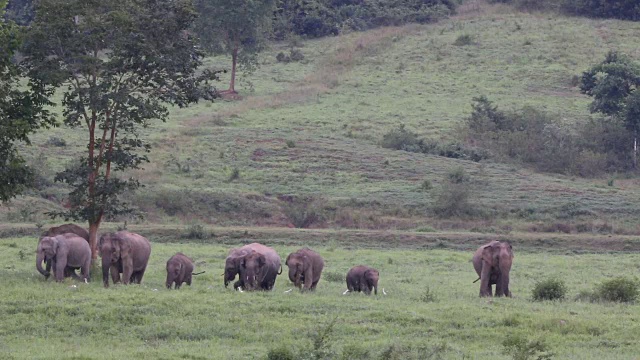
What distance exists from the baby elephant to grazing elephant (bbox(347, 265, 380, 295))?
11.6 feet

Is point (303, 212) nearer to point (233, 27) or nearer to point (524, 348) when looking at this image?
point (233, 27)

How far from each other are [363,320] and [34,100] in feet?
30.3

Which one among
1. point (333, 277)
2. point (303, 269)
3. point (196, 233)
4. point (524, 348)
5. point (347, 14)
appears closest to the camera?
point (524, 348)

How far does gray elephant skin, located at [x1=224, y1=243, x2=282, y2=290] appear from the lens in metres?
22.1

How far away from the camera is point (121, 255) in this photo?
73.0 feet

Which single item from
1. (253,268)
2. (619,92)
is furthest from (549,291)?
(619,92)

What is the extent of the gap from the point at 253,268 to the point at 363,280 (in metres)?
2.53

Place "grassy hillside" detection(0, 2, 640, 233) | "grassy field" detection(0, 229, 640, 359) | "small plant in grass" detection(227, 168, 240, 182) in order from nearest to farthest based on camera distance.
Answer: "grassy field" detection(0, 229, 640, 359) → "grassy hillside" detection(0, 2, 640, 233) → "small plant in grass" detection(227, 168, 240, 182)

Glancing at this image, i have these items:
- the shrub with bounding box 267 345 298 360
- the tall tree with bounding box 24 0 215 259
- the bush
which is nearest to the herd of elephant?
the tall tree with bounding box 24 0 215 259

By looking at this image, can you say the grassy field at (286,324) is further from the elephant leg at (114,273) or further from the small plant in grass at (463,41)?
the small plant in grass at (463,41)

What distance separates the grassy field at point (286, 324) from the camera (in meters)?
16.1

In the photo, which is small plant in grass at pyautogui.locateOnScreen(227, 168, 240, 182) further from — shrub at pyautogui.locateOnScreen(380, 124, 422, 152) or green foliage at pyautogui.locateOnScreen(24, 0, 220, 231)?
green foliage at pyautogui.locateOnScreen(24, 0, 220, 231)

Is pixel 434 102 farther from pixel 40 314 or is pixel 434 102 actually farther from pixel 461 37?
pixel 40 314

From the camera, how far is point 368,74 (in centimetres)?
7056
